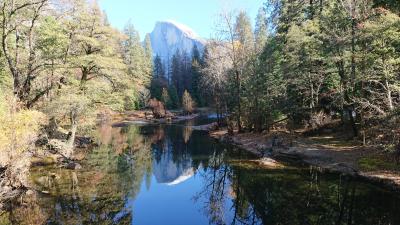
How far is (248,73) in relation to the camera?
124ft

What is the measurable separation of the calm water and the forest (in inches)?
101

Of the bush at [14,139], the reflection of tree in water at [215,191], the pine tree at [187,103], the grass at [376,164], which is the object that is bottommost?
the reflection of tree in water at [215,191]

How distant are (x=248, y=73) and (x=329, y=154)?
15.9 metres

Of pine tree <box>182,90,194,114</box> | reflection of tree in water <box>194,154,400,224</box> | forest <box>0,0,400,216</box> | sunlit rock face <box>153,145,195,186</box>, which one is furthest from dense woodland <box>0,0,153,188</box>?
pine tree <box>182,90,194,114</box>

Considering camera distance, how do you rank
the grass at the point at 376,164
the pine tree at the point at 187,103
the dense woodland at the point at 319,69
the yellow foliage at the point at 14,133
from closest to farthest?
the yellow foliage at the point at 14,133, the grass at the point at 376,164, the dense woodland at the point at 319,69, the pine tree at the point at 187,103

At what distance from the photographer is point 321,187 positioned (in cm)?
1797

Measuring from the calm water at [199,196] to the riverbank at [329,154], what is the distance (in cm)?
110

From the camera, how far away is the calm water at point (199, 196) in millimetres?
14312

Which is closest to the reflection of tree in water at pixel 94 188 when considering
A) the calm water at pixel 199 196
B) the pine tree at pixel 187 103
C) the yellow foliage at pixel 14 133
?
the calm water at pixel 199 196

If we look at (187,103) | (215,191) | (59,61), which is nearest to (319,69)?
(215,191)

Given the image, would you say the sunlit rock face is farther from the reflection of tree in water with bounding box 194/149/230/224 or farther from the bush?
the bush

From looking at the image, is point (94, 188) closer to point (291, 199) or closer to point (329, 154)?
point (291, 199)

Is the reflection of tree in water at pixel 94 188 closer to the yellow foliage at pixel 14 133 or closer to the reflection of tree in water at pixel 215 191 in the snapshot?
the yellow foliage at pixel 14 133

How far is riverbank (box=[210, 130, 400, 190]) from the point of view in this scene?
19.1m
